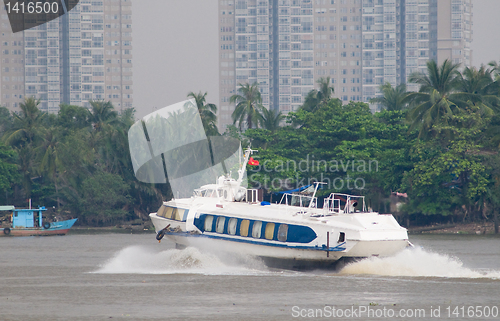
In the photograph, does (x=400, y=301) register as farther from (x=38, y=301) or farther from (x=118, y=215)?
(x=118, y=215)

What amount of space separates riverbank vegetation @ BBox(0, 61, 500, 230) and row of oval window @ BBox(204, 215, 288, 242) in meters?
26.4

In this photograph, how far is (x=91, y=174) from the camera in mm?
74250

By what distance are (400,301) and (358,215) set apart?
536 centimetres

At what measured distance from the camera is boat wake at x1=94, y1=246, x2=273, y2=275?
85.9 feet

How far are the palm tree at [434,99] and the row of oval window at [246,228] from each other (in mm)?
32127

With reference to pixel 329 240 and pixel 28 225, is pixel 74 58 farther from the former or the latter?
pixel 329 240

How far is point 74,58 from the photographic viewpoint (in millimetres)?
162500

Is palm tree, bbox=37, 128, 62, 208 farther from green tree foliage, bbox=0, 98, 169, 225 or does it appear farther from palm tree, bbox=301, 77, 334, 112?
palm tree, bbox=301, 77, 334, 112

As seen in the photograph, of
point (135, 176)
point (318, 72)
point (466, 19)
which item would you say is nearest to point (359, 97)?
point (318, 72)

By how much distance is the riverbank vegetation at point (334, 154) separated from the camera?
5522 centimetres

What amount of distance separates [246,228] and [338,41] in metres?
150

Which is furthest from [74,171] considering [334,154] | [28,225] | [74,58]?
[74,58]

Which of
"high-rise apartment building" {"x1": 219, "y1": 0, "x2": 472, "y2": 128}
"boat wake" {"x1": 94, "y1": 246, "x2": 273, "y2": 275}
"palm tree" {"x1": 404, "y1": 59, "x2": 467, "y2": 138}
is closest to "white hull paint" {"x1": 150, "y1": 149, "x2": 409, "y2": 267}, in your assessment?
"boat wake" {"x1": 94, "y1": 246, "x2": 273, "y2": 275}

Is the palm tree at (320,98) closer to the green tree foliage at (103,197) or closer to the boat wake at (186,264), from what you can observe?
the green tree foliage at (103,197)
